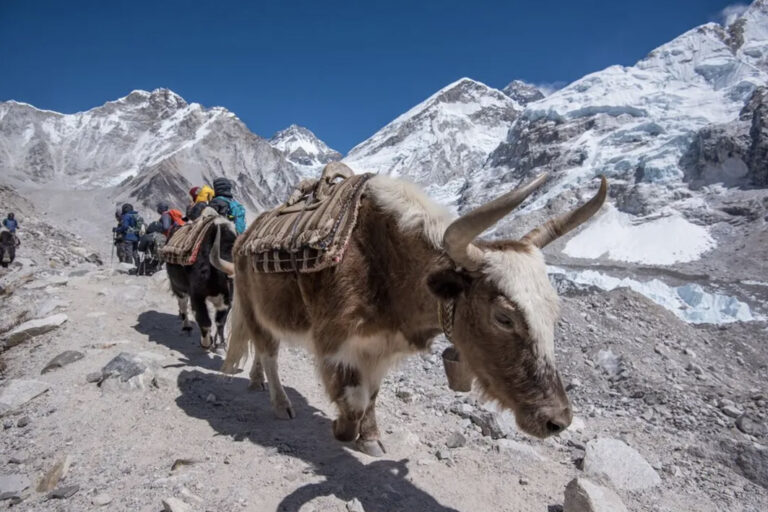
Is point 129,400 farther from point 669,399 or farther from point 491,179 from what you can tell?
point 491,179

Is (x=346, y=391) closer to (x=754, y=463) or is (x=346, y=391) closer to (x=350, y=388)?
(x=350, y=388)

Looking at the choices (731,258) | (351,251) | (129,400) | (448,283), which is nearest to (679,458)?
(448,283)

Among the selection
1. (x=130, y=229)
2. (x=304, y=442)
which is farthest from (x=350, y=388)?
(x=130, y=229)

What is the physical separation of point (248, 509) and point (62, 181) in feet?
302

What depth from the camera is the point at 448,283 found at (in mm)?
2207

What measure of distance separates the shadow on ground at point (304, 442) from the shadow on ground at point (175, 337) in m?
0.69

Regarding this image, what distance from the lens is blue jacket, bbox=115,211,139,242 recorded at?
1259 centimetres

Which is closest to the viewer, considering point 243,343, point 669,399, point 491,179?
point 243,343

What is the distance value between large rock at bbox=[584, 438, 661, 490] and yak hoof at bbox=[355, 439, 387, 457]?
1.36 metres

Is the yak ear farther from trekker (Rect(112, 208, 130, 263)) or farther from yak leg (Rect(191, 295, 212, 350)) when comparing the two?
trekker (Rect(112, 208, 130, 263))

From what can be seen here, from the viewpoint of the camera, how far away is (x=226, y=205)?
6141 mm

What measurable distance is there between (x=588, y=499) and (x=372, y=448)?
138 cm

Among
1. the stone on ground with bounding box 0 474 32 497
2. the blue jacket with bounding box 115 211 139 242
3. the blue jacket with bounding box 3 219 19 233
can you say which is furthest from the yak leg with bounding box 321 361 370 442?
the blue jacket with bounding box 3 219 19 233

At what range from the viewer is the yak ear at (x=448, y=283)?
2.20m
